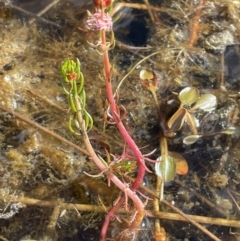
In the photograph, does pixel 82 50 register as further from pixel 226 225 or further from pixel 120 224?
pixel 226 225

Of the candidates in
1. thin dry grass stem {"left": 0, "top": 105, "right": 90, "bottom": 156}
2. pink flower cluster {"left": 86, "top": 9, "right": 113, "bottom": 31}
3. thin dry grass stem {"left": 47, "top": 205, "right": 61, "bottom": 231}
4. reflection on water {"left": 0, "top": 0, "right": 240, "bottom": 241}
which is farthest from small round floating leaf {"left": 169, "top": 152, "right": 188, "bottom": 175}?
pink flower cluster {"left": 86, "top": 9, "right": 113, "bottom": 31}

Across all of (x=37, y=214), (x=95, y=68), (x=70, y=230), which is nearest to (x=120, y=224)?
(x=70, y=230)

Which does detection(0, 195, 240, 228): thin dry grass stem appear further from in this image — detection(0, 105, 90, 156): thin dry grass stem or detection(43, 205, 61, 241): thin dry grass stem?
detection(0, 105, 90, 156): thin dry grass stem

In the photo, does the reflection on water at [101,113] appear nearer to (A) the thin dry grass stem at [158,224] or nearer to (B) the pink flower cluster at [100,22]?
(A) the thin dry grass stem at [158,224]

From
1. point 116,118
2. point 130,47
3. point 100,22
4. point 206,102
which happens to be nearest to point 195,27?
point 130,47

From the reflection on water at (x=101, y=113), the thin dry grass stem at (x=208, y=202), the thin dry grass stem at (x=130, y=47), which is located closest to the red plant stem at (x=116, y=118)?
the reflection on water at (x=101, y=113)
